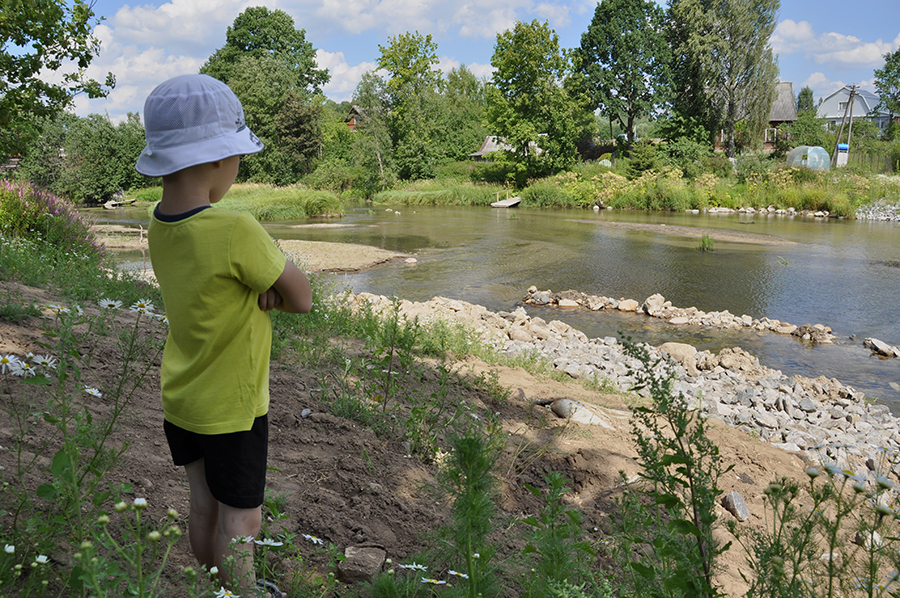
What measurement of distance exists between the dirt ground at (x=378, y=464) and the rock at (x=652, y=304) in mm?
6070

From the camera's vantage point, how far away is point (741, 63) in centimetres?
3728

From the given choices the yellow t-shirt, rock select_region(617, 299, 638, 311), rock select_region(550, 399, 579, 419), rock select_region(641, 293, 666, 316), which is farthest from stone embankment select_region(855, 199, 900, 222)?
the yellow t-shirt

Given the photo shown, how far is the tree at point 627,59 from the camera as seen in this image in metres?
40.7

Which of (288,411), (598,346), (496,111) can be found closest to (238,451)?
(288,411)

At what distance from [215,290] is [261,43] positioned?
198 feet

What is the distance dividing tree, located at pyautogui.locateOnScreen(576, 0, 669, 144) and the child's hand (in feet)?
142

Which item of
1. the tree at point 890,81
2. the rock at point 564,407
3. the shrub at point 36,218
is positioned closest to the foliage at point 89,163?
the shrub at point 36,218

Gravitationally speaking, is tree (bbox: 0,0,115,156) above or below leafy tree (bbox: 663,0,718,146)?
below

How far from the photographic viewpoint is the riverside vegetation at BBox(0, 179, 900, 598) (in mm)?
1541

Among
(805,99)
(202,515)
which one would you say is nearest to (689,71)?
(202,515)

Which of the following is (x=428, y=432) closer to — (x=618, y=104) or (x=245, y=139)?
(x=245, y=139)

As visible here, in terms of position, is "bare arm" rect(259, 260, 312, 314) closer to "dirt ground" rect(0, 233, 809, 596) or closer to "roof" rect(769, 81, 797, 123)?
"dirt ground" rect(0, 233, 809, 596)

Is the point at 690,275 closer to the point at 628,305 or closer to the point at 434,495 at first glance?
the point at 628,305

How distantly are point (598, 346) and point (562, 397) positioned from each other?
343 centimetres
